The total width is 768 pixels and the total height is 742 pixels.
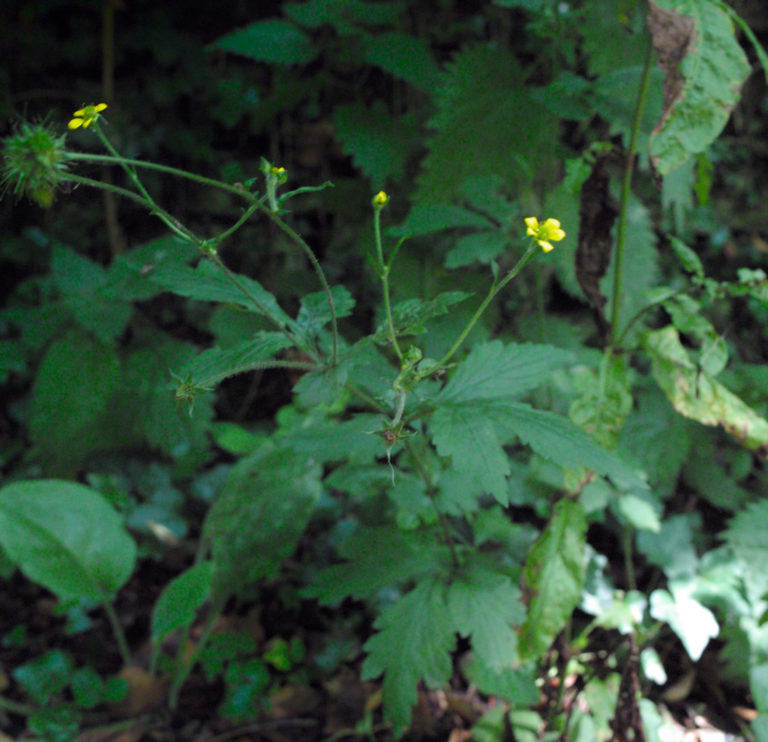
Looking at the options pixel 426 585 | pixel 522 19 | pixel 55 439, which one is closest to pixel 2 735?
pixel 55 439

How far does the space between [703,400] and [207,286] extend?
89 centimetres

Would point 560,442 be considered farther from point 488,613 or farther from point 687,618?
point 687,618

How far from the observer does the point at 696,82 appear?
3.67ft

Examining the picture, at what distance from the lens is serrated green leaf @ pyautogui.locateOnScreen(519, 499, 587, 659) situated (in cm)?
129

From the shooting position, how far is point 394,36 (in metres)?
1.96

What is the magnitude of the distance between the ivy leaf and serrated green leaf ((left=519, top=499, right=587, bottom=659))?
0.17 m

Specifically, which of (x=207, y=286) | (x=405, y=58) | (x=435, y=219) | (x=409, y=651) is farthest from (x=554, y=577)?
(x=405, y=58)

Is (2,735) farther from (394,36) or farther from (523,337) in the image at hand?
(394,36)

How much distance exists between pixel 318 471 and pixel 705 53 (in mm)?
1106

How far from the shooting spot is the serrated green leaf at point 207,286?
1.01m

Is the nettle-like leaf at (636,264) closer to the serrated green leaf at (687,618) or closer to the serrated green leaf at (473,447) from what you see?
the serrated green leaf at (687,618)

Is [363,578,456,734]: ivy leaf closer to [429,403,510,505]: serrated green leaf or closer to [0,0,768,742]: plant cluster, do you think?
[0,0,768,742]: plant cluster

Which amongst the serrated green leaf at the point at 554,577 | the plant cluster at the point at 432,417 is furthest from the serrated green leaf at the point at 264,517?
the serrated green leaf at the point at 554,577

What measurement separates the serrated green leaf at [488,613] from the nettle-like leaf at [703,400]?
467 millimetres
